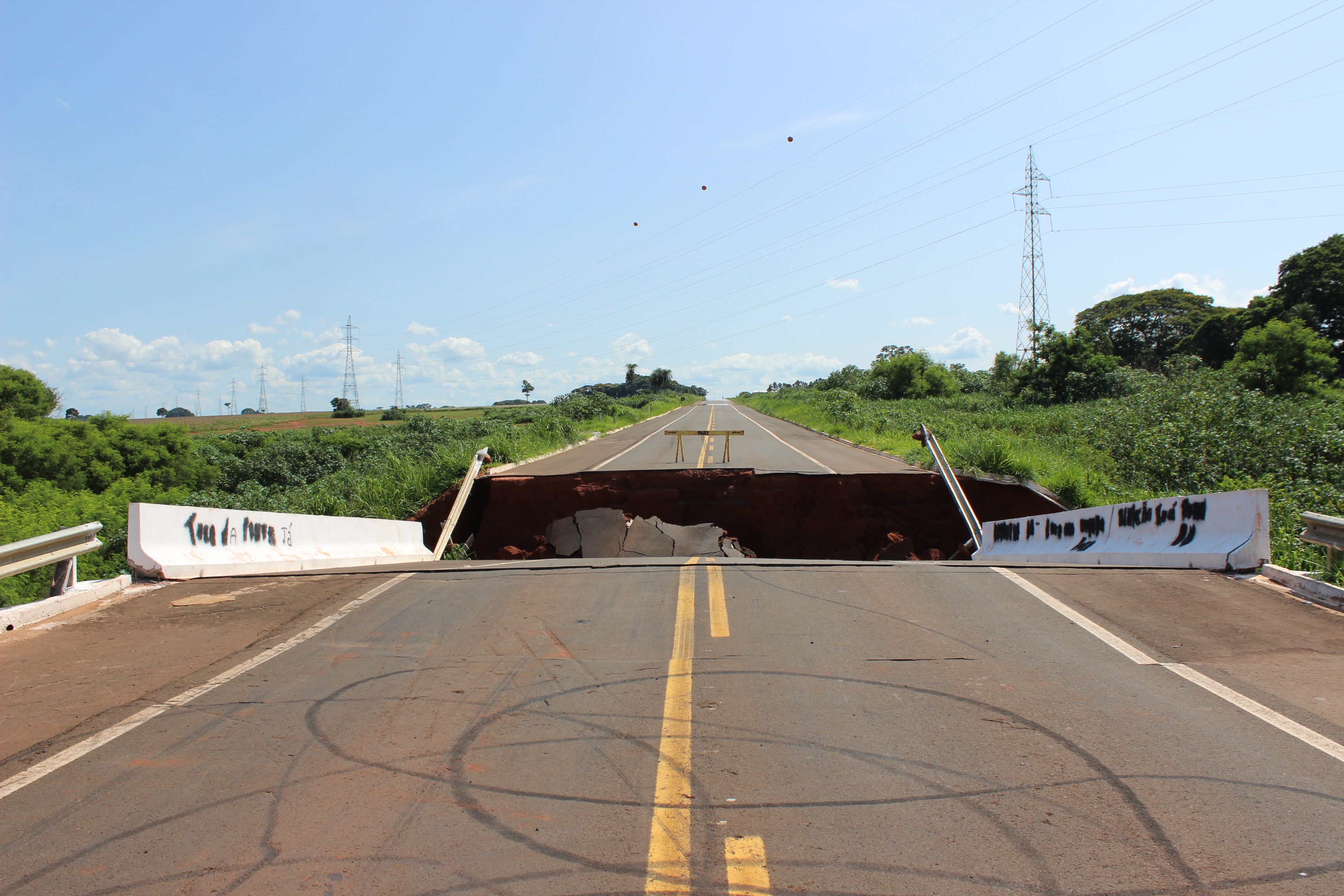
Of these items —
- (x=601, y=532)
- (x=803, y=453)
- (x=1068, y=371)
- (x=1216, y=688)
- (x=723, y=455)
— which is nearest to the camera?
(x=1216, y=688)

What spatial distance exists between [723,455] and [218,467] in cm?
2532

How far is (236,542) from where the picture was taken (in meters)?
8.98

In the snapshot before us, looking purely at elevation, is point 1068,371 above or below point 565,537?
above

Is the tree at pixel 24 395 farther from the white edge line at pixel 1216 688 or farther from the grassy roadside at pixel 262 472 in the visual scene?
the white edge line at pixel 1216 688

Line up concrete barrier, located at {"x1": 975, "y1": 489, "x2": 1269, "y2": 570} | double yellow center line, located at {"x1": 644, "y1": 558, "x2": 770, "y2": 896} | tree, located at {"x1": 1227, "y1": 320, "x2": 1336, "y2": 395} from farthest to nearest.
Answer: tree, located at {"x1": 1227, "y1": 320, "x2": 1336, "y2": 395}
concrete barrier, located at {"x1": 975, "y1": 489, "x2": 1269, "y2": 570}
double yellow center line, located at {"x1": 644, "y1": 558, "x2": 770, "y2": 896}

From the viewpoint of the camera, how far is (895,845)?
3064 millimetres

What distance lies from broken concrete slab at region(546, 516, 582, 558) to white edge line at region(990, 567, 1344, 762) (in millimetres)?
10237

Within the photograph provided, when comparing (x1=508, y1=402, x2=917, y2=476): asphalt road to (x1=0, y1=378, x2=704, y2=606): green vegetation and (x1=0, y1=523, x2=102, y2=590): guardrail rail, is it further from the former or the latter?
(x1=0, y1=523, x2=102, y2=590): guardrail rail

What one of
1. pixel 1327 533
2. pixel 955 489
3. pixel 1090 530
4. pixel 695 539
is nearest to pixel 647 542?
pixel 695 539

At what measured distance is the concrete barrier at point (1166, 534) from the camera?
7.81 meters

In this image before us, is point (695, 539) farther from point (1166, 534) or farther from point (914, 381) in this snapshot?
point (914, 381)

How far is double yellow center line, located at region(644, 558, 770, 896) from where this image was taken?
111 inches

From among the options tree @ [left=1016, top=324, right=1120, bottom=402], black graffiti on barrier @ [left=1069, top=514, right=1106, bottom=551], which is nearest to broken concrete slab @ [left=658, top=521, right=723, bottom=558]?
black graffiti on barrier @ [left=1069, top=514, right=1106, bottom=551]

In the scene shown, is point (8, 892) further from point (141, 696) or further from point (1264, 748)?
point (1264, 748)
